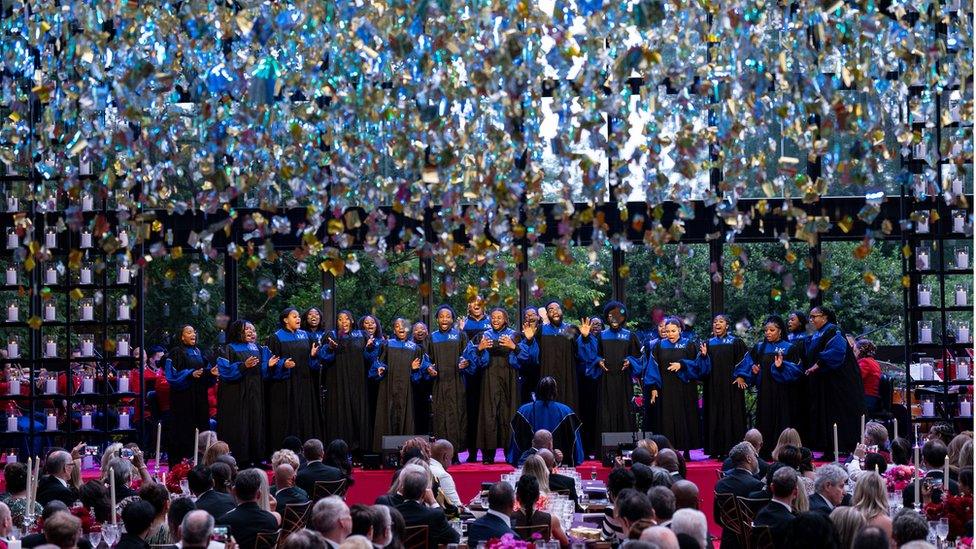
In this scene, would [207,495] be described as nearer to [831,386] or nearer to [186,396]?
[186,396]

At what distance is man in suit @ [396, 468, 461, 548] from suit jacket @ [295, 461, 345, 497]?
86.7 inches

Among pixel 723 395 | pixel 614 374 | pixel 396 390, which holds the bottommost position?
pixel 723 395

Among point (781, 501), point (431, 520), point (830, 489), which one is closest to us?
point (781, 501)

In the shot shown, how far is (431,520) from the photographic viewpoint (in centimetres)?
734

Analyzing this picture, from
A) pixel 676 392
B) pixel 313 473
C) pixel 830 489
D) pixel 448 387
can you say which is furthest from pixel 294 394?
pixel 830 489

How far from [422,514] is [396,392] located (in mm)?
6478

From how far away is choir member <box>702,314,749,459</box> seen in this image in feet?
45.3

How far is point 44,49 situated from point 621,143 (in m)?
2.53

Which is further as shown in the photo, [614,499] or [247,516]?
[614,499]

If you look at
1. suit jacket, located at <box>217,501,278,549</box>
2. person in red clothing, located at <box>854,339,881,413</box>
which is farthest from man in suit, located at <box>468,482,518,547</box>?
person in red clothing, located at <box>854,339,881,413</box>

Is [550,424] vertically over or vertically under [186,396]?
under

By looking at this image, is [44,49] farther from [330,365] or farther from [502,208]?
[330,365]

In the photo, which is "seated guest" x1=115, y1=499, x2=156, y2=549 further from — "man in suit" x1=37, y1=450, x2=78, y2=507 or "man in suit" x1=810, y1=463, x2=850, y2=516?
"man in suit" x1=810, y1=463, x2=850, y2=516

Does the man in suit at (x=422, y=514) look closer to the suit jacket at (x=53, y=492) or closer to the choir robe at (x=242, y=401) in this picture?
the suit jacket at (x=53, y=492)
